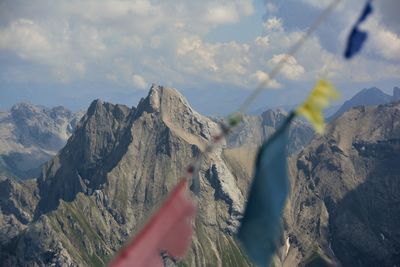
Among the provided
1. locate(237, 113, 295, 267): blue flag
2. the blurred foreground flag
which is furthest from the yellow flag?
the blurred foreground flag

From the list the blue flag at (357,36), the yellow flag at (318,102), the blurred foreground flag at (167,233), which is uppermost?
the blue flag at (357,36)

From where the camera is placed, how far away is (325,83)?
10.1 metres

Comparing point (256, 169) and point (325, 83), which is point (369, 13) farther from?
point (256, 169)

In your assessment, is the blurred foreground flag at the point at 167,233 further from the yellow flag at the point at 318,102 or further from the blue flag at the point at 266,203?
the yellow flag at the point at 318,102

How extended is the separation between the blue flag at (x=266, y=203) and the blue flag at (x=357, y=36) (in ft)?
4.77

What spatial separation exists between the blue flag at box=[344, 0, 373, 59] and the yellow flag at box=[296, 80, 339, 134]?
0.69 metres

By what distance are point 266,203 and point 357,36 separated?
10.5ft

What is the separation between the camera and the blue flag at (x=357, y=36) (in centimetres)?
950

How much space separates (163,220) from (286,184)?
232 cm

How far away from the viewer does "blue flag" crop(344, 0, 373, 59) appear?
9500 millimetres

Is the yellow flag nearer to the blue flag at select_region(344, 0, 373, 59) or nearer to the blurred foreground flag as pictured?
the blue flag at select_region(344, 0, 373, 59)

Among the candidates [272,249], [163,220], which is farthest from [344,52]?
[163,220]

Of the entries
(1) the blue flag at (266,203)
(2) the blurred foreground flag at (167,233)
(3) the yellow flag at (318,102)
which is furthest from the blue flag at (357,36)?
(2) the blurred foreground flag at (167,233)

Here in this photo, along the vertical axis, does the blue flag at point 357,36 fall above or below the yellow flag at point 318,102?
above
